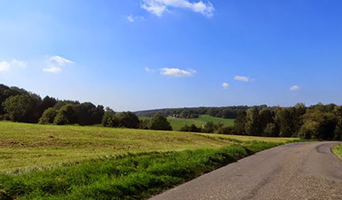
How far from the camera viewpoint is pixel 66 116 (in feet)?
257

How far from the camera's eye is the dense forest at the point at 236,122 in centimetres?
7906

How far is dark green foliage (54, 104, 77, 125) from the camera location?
76.2 meters

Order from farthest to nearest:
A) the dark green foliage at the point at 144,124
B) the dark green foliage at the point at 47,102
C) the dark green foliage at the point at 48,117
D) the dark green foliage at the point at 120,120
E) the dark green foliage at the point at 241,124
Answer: the dark green foliage at the point at 47,102 → the dark green foliage at the point at 241,124 → the dark green foliage at the point at 144,124 → the dark green foliage at the point at 120,120 → the dark green foliage at the point at 48,117

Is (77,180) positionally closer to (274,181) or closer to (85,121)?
(274,181)

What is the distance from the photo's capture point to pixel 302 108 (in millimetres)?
93625

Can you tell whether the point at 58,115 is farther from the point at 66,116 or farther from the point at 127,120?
the point at 127,120

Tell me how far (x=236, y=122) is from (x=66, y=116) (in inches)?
2151

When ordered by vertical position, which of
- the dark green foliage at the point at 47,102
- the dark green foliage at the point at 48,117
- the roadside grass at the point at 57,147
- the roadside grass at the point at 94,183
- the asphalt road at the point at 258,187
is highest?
the dark green foliage at the point at 47,102

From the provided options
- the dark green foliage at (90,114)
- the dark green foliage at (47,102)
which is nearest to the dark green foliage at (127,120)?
the dark green foliage at (90,114)

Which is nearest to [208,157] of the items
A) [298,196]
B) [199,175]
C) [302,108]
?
[199,175]

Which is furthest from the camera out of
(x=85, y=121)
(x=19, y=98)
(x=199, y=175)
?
(x=85, y=121)

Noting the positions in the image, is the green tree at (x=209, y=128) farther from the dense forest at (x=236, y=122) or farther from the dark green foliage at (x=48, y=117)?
the dark green foliage at (x=48, y=117)

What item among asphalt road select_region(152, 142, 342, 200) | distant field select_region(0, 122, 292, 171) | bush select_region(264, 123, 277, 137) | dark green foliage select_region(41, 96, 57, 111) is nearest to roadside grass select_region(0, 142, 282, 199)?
asphalt road select_region(152, 142, 342, 200)

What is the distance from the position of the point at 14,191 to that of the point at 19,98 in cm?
8534
